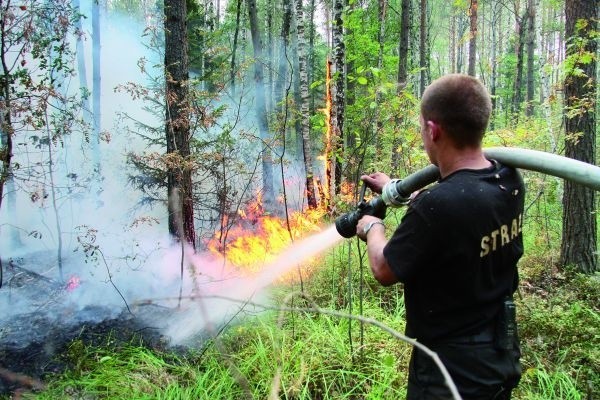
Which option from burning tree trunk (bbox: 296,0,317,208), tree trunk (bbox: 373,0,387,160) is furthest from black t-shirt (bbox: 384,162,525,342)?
burning tree trunk (bbox: 296,0,317,208)

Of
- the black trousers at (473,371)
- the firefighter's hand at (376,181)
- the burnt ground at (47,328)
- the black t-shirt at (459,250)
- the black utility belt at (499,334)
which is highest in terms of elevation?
the firefighter's hand at (376,181)

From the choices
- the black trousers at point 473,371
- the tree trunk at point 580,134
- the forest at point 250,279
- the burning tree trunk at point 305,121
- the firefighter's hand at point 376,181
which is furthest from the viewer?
the burning tree trunk at point 305,121

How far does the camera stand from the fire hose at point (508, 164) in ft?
5.99

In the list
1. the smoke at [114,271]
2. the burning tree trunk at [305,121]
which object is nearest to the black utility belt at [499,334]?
the smoke at [114,271]

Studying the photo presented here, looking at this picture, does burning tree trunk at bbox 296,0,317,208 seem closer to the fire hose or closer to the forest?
the forest

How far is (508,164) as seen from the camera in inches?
77.4

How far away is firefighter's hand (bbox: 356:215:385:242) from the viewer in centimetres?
211

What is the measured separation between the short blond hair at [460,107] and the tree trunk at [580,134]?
15.6 ft

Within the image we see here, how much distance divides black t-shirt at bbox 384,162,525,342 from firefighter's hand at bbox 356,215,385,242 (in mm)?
313

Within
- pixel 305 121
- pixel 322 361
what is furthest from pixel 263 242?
pixel 305 121

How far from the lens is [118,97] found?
23.0 meters

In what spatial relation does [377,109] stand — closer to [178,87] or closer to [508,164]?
[178,87]

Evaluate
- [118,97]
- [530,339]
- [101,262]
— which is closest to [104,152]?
[118,97]

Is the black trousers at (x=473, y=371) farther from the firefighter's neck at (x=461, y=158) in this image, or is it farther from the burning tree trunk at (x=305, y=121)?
the burning tree trunk at (x=305, y=121)
